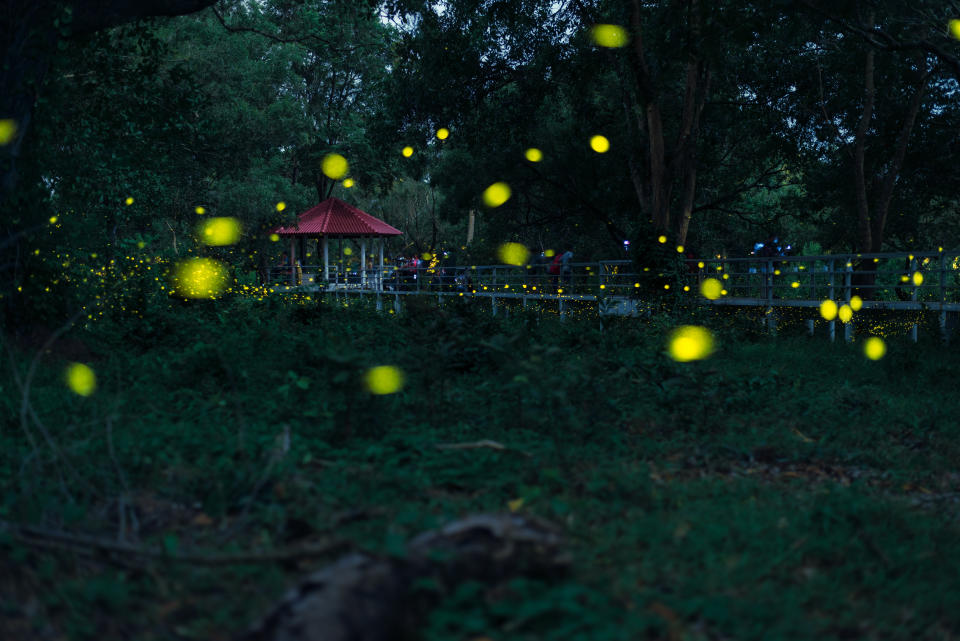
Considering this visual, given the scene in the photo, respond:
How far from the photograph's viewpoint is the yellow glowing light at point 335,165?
38844mm

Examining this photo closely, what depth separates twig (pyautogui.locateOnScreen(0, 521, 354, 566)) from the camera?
3.82m

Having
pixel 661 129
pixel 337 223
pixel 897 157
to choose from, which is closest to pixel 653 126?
pixel 661 129

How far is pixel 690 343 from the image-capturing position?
41.0 ft

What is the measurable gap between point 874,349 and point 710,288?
616 cm

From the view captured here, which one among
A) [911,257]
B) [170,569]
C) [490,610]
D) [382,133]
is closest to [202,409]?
[170,569]

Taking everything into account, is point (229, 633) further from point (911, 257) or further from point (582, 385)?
point (911, 257)

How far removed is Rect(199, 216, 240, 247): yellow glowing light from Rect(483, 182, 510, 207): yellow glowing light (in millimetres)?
15796

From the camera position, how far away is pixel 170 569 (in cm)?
395

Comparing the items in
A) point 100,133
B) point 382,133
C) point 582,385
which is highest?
point 382,133

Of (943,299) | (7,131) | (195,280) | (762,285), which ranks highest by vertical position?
(7,131)

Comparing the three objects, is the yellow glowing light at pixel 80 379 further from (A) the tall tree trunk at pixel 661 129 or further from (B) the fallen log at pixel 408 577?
(A) the tall tree trunk at pixel 661 129

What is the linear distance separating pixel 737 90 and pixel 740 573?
22.4m

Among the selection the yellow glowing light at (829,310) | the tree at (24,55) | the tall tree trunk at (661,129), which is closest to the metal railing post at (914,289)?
the yellow glowing light at (829,310)

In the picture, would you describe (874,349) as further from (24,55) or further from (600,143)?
(600,143)
